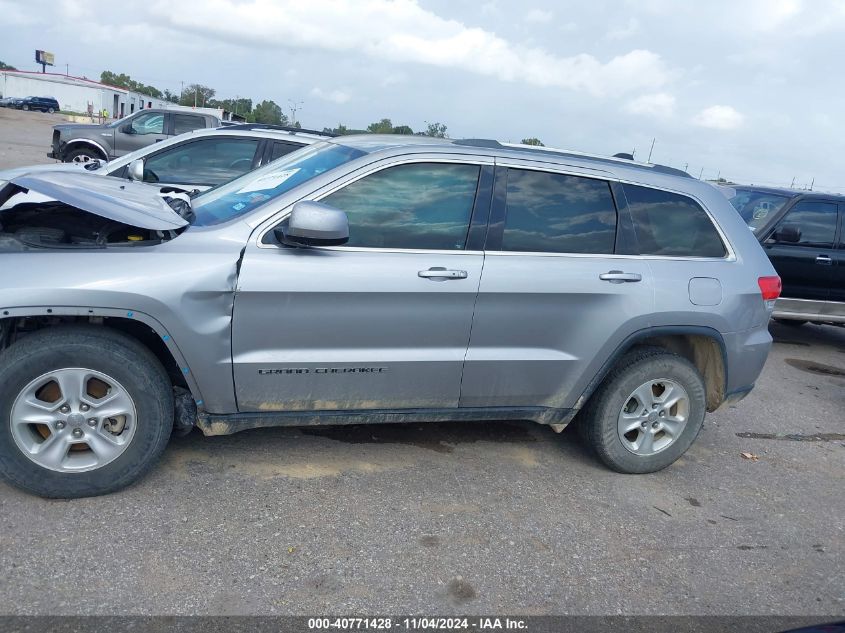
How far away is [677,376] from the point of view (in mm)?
4316

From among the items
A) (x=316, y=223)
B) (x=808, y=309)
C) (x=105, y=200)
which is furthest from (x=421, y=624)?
(x=808, y=309)

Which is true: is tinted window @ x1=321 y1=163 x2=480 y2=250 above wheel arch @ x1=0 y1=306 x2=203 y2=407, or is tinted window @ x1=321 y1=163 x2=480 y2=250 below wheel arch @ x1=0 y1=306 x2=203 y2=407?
above

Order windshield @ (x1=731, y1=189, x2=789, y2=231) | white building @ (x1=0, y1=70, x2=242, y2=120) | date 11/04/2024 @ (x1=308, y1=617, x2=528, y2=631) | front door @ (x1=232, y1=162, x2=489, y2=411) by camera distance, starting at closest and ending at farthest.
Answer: date 11/04/2024 @ (x1=308, y1=617, x2=528, y2=631)
front door @ (x1=232, y1=162, x2=489, y2=411)
windshield @ (x1=731, y1=189, x2=789, y2=231)
white building @ (x1=0, y1=70, x2=242, y2=120)

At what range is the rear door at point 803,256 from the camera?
8.01 m

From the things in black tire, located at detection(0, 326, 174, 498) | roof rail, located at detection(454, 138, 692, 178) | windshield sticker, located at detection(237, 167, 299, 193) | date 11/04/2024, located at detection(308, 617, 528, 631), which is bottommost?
date 11/04/2024, located at detection(308, 617, 528, 631)

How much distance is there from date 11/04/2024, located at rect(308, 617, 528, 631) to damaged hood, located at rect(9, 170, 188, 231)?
190 cm

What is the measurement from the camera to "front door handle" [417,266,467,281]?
12.2 ft

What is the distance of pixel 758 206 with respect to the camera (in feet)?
27.6

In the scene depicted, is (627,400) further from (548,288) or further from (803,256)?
(803,256)

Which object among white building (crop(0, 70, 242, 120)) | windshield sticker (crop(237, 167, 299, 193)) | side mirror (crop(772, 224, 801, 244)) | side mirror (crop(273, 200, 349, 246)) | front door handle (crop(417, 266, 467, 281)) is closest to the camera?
side mirror (crop(273, 200, 349, 246))

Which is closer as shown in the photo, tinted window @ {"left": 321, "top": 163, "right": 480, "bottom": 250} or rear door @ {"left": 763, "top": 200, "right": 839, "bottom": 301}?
tinted window @ {"left": 321, "top": 163, "right": 480, "bottom": 250}

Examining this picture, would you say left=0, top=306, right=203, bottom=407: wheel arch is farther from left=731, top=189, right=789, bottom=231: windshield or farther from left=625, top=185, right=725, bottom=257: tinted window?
left=731, top=189, right=789, bottom=231: windshield

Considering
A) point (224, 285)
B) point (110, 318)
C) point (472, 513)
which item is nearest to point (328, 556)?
point (472, 513)

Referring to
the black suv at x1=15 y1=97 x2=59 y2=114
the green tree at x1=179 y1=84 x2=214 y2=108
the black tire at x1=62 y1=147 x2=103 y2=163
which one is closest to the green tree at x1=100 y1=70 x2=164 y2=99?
the green tree at x1=179 y1=84 x2=214 y2=108
